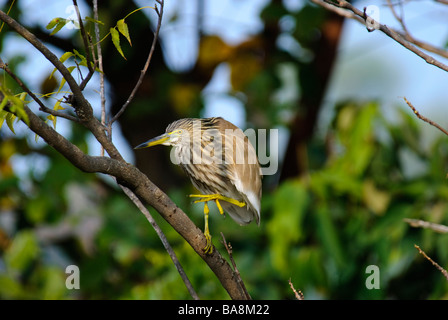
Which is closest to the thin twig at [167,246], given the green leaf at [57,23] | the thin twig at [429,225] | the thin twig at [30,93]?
the thin twig at [30,93]

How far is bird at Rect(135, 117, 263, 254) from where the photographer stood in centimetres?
223

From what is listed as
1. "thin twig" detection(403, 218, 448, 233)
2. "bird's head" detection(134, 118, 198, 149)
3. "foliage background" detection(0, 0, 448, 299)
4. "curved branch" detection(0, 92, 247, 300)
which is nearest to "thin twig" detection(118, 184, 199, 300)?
"curved branch" detection(0, 92, 247, 300)

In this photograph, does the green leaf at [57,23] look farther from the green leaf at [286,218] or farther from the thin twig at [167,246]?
the green leaf at [286,218]

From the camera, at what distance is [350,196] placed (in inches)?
149

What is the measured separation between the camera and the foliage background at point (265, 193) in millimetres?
3424

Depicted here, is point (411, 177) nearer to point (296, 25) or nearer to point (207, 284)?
point (296, 25)

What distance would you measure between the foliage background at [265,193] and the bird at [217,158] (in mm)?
687

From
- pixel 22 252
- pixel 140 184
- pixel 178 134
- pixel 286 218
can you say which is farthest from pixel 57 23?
pixel 22 252

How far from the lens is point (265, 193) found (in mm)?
4203

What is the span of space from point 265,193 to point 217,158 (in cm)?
199

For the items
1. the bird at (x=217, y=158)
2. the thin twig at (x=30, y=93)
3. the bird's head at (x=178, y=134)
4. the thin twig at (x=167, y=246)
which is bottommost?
the thin twig at (x=167, y=246)

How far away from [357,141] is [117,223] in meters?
1.72

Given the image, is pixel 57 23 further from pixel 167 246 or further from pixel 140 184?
pixel 167 246
